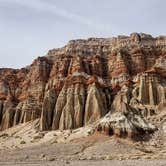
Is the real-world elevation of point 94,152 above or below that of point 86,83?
below

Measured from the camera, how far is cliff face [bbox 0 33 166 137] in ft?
383

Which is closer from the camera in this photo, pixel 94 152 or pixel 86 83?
pixel 94 152

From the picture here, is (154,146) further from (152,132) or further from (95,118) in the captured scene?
(95,118)

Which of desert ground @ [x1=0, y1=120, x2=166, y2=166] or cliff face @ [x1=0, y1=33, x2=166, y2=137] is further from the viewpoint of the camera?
cliff face @ [x1=0, y1=33, x2=166, y2=137]

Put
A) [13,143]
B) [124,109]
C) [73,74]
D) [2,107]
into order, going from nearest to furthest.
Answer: [124,109] < [13,143] < [73,74] < [2,107]

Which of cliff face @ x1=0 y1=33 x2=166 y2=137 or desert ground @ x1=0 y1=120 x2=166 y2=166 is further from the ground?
cliff face @ x1=0 y1=33 x2=166 y2=137

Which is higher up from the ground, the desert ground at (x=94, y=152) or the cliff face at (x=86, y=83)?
the cliff face at (x=86, y=83)

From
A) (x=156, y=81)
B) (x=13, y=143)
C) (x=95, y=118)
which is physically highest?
(x=156, y=81)

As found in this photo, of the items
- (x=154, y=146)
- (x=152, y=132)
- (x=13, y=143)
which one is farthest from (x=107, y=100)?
(x=154, y=146)

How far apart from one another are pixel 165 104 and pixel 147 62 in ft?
112

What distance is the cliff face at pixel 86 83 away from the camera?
383ft

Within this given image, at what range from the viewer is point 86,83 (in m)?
126

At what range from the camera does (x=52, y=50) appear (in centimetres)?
15838

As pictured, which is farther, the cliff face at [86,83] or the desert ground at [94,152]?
the cliff face at [86,83]
